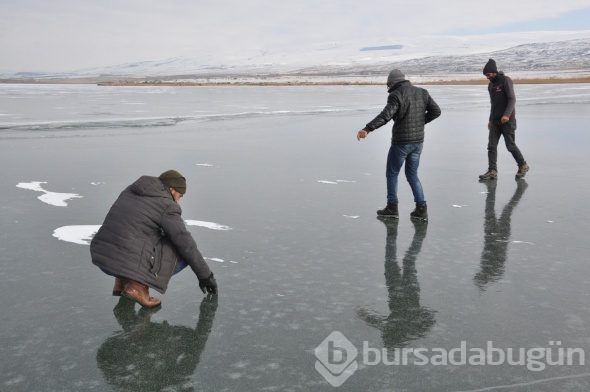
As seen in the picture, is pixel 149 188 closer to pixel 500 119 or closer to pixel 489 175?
pixel 489 175

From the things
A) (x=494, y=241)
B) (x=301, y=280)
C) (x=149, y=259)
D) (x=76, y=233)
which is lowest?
(x=494, y=241)

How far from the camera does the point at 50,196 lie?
8078mm

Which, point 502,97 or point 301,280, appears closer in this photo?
point 301,280

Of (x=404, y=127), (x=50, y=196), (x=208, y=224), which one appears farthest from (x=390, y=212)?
(x=50, y=196)

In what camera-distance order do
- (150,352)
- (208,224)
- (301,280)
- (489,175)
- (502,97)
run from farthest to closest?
1. (502,97)
2. (489,175)
3. (208,224)
4. (301,280)
5. (150,352)

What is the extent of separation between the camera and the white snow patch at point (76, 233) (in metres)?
6.05

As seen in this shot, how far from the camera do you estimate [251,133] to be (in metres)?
16.5

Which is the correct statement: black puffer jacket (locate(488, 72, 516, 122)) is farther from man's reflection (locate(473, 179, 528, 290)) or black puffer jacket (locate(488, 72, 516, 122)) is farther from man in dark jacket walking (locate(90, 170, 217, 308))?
man in dark jacket walking (locate(90, 170, 217, 308))

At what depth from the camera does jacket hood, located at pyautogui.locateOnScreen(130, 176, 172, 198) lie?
13.7 ft

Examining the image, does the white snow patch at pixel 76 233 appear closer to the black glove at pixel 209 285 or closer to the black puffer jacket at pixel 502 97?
the black glove at pixel 209 285

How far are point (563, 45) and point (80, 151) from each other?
584 feet

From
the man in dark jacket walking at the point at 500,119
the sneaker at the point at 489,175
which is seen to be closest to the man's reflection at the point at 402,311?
the sneaker at the point at 489,175

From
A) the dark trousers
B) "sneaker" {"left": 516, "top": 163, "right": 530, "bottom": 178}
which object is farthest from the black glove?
"sneaker" {"left": 516, "top": 163, "right": 530, "bottom": 178}

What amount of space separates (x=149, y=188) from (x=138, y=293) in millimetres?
723
